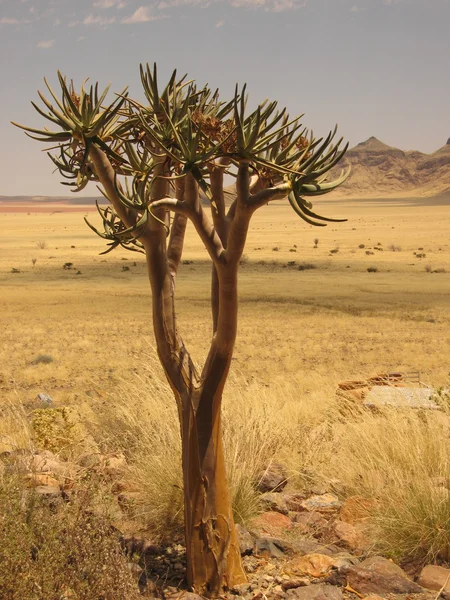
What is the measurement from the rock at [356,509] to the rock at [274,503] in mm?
470

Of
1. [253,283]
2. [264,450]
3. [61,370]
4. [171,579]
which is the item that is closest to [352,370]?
[61,370]

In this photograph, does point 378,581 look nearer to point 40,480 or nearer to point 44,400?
point 40,480

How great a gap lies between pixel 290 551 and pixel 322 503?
3.24 feet

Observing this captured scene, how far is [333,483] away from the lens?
20.2ft

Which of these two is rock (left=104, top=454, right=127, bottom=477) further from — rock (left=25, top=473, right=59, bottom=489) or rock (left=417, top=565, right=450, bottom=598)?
rock (left=417, top=565, right=450, bottom=598)

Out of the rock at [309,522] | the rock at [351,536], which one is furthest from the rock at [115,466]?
the rock at [351,536]

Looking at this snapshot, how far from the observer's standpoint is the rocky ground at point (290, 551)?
4.36 meters

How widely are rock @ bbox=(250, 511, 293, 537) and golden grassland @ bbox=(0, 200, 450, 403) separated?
257cm

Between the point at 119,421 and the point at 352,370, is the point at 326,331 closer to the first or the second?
the point at 352,370

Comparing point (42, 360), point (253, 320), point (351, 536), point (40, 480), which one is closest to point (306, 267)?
point (253, 320)

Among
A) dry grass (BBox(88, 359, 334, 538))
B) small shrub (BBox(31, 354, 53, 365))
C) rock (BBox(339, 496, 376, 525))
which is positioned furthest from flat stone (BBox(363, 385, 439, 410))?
small shrub (BBox(31, 354, 53, 365))

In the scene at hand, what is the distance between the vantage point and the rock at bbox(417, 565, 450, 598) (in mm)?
4395

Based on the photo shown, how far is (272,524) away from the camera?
5.54 metres

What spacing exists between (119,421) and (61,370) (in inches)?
264
